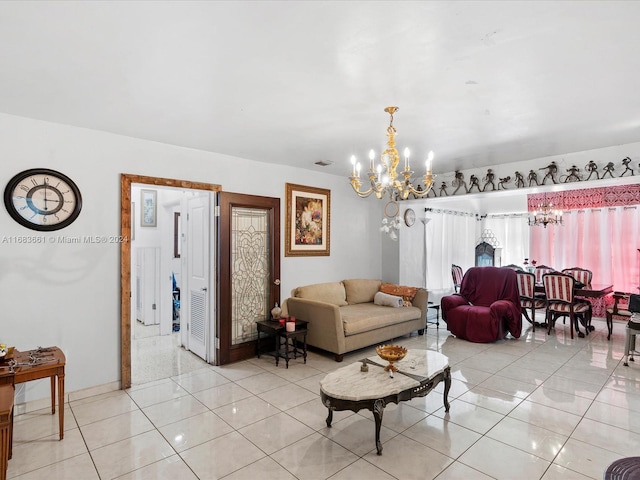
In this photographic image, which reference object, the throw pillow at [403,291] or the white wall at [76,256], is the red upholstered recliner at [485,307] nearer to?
the throw pillow at [403,291]

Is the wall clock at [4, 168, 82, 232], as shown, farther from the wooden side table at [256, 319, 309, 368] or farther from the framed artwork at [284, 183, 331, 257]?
the framed artwork at [284, 183, 331, 257]

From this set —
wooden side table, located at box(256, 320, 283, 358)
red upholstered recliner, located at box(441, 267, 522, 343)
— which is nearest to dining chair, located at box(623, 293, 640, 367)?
red upholstered recliner, located at box(441, 267, 522, 343)

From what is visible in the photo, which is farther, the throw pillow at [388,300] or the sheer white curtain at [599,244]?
the sheer white curtain at [599,244]

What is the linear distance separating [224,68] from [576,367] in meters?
4.81

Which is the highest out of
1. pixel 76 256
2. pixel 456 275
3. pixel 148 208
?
pixel 148 208

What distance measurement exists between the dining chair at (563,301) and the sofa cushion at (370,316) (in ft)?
7.15

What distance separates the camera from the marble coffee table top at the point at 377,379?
7.91ft

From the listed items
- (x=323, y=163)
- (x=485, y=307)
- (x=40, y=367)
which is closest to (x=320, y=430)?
(x=40, y=367)

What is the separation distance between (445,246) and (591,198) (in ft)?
9.81

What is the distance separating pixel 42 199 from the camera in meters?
3.07

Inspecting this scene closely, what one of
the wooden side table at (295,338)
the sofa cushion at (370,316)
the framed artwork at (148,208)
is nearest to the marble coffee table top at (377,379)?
the sofa cushion at (370,316)

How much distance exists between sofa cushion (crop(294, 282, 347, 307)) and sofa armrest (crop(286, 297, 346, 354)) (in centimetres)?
16

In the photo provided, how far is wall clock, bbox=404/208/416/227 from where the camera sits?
622 centimetres

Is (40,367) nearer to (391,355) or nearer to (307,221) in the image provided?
(391,355)
